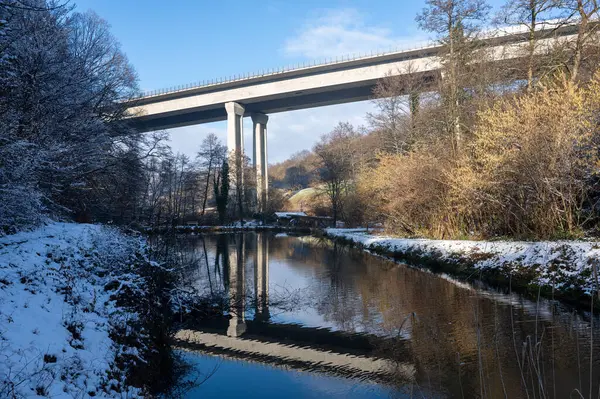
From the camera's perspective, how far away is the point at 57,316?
18.2 ft

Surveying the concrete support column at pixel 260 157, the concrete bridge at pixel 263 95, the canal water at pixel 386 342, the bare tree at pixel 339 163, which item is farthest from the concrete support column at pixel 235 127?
Result: the canal water at pixel 386 342

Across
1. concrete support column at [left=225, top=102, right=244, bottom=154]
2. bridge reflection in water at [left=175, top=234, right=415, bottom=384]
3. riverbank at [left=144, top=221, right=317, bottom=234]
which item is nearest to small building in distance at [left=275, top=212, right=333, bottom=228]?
riverbank at [left=144, top=221, right=317, bottom=234]

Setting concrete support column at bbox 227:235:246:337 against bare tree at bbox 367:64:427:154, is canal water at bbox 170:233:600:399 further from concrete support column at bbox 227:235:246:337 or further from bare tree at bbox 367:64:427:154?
bare tree at bbox 367:64:427:154

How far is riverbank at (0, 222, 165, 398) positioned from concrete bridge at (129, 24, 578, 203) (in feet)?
95.9

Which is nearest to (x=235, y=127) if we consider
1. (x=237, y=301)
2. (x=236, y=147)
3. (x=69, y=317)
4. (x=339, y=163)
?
(x=236, y=147)

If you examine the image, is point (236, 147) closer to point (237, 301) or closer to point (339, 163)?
point (339, 163)

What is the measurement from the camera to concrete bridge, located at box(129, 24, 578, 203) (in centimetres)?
3988

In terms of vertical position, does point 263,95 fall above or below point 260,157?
above

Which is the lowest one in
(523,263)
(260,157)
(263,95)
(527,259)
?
(523,263)

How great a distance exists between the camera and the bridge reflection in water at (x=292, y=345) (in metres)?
5.98

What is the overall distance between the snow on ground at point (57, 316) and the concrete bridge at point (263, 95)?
1153 inches

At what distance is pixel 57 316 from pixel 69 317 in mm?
175

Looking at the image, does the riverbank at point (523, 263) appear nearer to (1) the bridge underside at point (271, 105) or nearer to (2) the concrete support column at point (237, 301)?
(2) the concrete support column at point (237, 301)

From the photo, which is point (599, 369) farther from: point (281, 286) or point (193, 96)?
point (193, 96)
